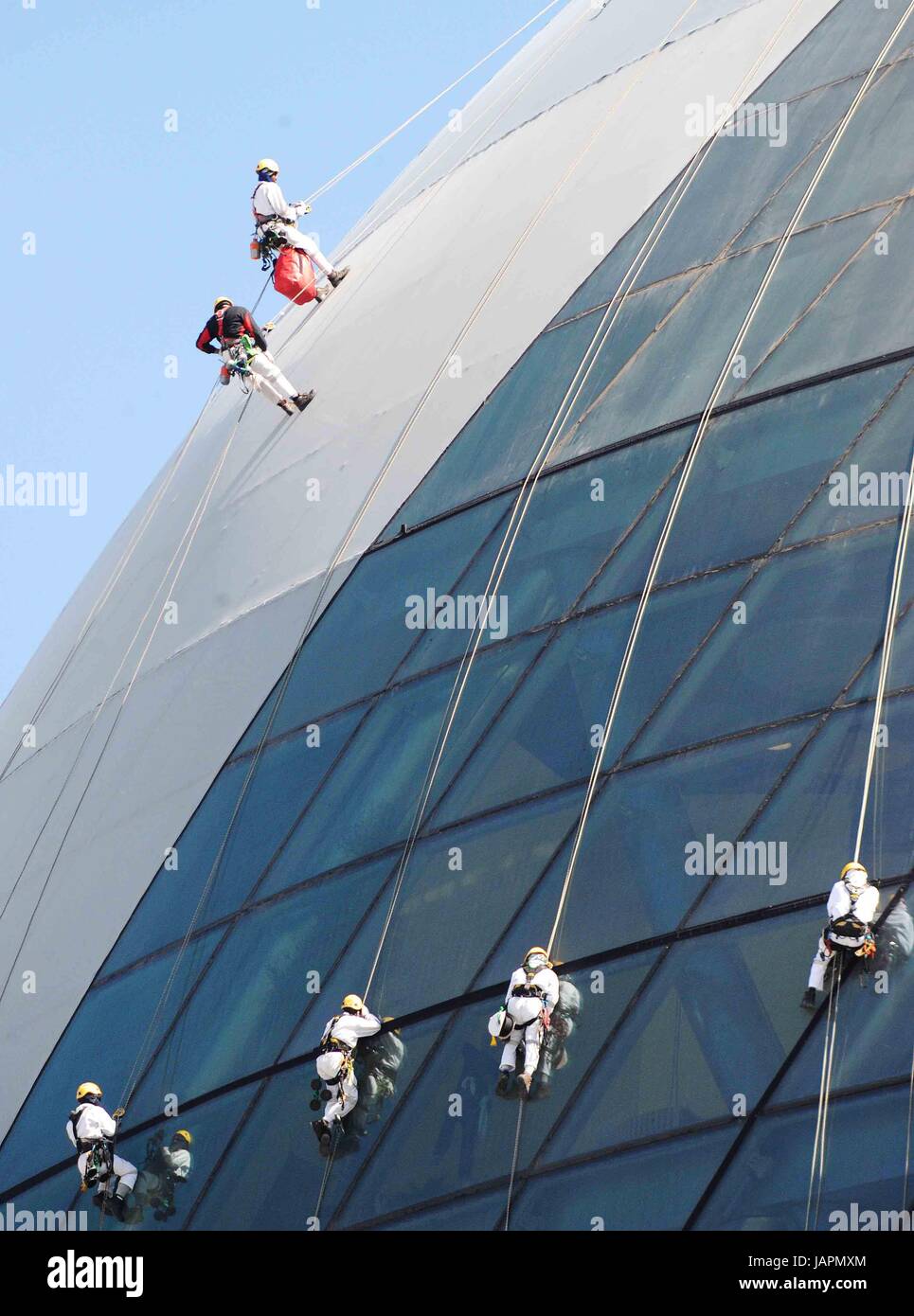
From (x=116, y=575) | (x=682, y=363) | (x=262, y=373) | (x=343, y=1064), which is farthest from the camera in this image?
(x=116, y=575)

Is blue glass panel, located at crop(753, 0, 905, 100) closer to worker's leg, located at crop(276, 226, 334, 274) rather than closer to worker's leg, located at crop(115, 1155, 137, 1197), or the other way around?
worker's leg, located at crop(276, 226, 334, 274)

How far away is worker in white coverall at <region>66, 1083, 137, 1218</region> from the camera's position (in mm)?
26375

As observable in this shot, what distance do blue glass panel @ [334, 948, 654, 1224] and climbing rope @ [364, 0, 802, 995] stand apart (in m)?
1.87

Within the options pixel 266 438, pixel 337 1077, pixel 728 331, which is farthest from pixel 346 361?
pixel 337 1077

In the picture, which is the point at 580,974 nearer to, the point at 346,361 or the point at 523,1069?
the point at 523,1069

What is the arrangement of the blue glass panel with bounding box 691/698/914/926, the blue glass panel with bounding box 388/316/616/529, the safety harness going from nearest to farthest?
1. the blue glass panel with bounding box 691/698/914/926
2. the safety harness
3. the blue glass panel with bounding box 388/316/616/529

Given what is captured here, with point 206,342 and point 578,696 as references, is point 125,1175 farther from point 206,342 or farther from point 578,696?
point 206,342

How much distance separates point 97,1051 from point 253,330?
38.7 ft

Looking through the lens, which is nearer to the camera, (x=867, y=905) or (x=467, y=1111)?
(x=867, y=905)

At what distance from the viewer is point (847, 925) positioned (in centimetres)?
2153

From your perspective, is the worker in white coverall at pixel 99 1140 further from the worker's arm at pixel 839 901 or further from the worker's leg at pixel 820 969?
the worker's arm at pixel 839 901

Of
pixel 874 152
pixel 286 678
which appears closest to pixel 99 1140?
pixel 286 678

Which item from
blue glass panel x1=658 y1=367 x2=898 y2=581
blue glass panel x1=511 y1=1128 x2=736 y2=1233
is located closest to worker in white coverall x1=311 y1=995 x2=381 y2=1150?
blue glass panel x1=511 y1=1128 x2=736 y2=1233
